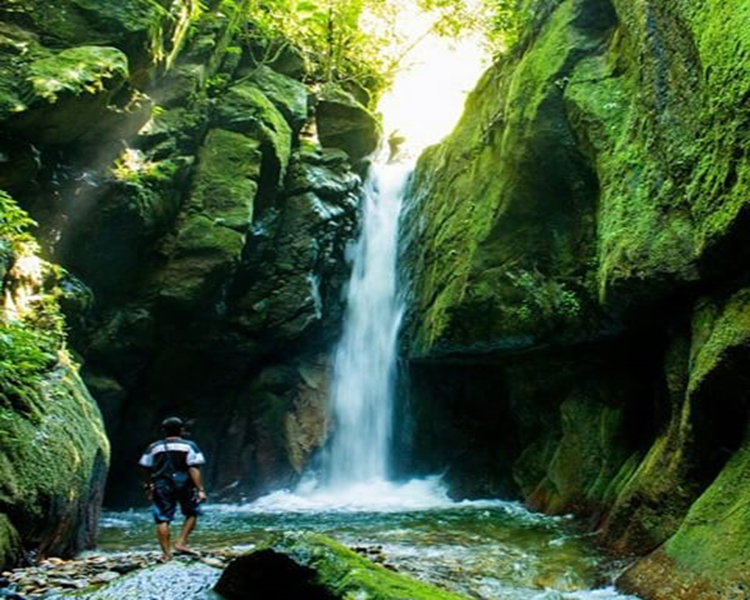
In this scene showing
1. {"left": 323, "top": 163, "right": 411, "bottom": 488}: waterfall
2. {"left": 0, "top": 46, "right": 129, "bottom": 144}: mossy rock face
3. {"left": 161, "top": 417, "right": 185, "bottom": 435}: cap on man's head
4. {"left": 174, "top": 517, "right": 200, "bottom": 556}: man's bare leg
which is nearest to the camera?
{"left": 174, "top": 517, "right": 200, "bottom": 556}: man's bare leg

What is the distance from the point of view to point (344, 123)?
21031 mm

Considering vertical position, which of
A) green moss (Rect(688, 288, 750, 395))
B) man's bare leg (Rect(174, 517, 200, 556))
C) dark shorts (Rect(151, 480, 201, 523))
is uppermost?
green moss (Rect(688, 288, 750, 395))

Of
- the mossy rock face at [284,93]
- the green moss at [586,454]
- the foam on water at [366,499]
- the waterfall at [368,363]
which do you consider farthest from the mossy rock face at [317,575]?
the mossy rock face at [284,93]

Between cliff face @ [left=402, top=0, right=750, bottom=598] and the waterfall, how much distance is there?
1.32 m

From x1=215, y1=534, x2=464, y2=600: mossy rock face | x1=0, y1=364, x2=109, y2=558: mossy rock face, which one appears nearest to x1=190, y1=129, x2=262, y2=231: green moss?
x1=0, y1=364, x2=109, y2=558: mossy rock face


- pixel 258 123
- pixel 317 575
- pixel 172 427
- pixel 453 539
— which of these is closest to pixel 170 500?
pixel 172 427

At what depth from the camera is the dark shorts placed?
7.40 metres

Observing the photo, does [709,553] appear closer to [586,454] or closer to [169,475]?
[586,454]

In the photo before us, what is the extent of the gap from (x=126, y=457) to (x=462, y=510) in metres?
9.96

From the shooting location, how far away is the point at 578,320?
11359mm

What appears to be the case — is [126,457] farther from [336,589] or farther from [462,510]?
[336,589]

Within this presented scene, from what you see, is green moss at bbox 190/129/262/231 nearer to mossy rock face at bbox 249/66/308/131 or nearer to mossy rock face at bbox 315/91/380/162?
mossy rock face at bbox 249/66/308/131

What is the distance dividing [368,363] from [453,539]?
9491mm

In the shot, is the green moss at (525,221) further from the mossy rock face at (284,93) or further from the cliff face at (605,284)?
the mossy rock face at (284,93)
